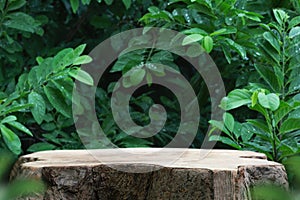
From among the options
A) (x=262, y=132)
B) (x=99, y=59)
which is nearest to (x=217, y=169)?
(x=262, y=132)

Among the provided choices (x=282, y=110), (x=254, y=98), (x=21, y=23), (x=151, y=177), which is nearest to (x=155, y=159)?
(x=151, y=177)

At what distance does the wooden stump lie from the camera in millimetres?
1288

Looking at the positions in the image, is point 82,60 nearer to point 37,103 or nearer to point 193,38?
point 37,103

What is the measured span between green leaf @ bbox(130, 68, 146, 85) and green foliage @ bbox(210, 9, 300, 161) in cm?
42

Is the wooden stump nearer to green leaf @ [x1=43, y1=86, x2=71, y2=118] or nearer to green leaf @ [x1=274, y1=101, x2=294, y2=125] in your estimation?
green leaf @ [x1=274, y1=101, x2=294, y2=125]

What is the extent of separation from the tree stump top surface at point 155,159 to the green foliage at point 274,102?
7.5 inches

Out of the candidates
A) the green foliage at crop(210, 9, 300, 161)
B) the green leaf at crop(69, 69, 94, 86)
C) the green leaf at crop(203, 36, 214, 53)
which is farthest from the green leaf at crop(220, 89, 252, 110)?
the green leaf at crop(69, 69, 94, 86)

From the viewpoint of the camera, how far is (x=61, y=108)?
6.25ft

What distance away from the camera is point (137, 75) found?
2.11m

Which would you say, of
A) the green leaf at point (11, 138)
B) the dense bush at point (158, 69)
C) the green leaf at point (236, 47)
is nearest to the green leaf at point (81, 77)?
the dense bush at point (158, 69)

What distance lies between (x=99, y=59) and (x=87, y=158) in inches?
41.5

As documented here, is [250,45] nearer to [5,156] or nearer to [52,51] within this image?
[52,51]

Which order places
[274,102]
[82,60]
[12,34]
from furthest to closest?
1. [12,34]
2. [82,60]
3. [274,102]

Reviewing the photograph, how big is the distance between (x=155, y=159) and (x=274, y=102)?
16.7 inches
